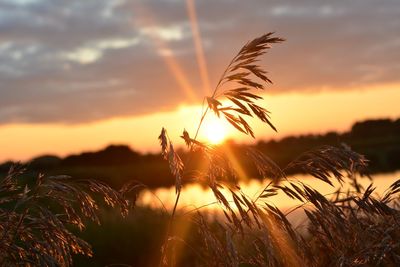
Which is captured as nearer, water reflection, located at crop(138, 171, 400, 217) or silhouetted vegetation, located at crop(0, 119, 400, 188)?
water reflection, located at crop(138, 171, 400, 217)

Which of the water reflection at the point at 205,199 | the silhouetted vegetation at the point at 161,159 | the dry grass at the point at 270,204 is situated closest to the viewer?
the dry grass at the point at 270,204

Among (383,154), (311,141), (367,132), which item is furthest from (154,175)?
(367,132)

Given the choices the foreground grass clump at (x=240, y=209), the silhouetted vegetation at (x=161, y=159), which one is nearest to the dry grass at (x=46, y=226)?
the foreground grass clump at (x=240, y=209)

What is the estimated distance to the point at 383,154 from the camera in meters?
37.2

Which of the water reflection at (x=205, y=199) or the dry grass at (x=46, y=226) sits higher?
the dry grass at (x=46, y=226)

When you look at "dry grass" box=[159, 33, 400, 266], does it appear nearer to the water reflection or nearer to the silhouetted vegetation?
the water reflection

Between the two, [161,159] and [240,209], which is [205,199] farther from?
[161,159]

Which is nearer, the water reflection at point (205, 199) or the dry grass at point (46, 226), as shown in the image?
the dry grass at point (46, 226)

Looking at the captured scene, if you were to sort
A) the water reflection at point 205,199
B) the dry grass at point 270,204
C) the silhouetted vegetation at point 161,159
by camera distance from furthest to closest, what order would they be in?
the silhouetted vegetation at point 161,159, the water reflection at point 205,199, the dry grass at point 270,204

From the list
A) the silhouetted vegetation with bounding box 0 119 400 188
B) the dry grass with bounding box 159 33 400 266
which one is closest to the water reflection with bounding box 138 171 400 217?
the dry grass with bounding box 159 33 400 266

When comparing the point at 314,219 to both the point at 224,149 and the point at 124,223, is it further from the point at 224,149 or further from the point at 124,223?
the point at 124,223

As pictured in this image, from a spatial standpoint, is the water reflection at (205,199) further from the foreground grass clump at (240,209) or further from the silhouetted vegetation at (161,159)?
the silhouetted vegetation at (161,159)

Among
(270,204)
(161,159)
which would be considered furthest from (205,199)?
(161,159)

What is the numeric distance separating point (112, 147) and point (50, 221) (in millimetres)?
37093
